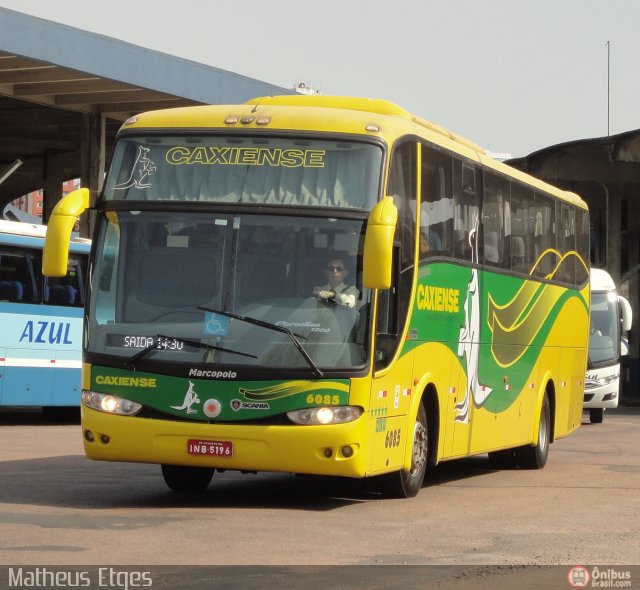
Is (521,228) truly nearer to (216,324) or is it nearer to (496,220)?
(496,220)

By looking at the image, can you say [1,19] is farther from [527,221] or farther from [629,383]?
[629,383]

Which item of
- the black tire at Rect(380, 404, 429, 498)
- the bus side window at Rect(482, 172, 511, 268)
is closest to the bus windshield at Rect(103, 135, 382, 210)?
the black tire at Rect(380, 404, 429, 498)

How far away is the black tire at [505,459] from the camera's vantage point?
60.7ft

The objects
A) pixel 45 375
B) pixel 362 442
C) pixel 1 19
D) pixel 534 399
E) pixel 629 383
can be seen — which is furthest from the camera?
pixel 629 383

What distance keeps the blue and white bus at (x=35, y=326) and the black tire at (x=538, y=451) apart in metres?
9.21

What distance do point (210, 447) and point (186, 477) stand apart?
184cm

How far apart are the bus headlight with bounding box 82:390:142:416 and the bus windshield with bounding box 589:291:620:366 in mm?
23282

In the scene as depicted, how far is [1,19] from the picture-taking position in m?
29.0

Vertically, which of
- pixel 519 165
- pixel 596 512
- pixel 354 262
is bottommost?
pixel 596 512

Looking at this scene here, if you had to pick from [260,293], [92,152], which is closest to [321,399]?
[260,293]

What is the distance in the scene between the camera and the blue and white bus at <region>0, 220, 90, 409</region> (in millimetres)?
24016

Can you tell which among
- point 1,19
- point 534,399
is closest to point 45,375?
point 1,19

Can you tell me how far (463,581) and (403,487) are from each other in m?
4.87

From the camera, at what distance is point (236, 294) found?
39.8 feet
